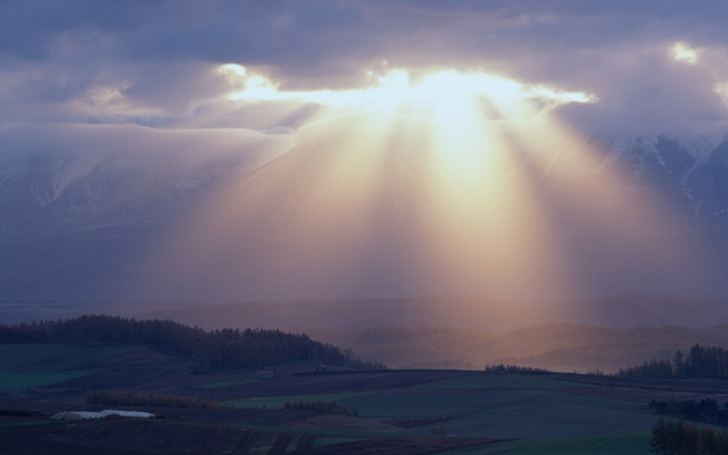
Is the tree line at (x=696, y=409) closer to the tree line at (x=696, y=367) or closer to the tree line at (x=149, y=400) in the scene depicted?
the tree line at (x=149, y=400)

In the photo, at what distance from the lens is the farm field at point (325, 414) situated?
254ft

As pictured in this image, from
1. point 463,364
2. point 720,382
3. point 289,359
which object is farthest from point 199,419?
point 463,364

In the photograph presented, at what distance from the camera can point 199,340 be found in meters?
171

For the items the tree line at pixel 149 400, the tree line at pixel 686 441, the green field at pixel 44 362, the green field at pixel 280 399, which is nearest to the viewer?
the tree line at pixel 686 441

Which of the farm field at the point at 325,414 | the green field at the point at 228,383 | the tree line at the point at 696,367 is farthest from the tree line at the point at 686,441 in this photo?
the tree line at the point at 696,367

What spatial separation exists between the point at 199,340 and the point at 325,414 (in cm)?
7455

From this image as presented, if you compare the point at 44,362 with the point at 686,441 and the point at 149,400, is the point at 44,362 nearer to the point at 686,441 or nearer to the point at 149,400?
the point at 149,400

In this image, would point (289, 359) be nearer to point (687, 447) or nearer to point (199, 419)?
point (199, 419)

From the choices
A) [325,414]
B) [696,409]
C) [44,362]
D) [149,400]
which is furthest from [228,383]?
[696,409]

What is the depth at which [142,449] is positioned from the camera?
76062 mm

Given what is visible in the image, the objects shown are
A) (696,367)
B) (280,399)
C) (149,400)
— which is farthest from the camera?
(696,367)

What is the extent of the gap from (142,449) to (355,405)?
38783 millimetres

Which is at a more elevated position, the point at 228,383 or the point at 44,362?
the point at 44,362

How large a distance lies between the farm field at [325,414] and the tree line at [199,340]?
436 cm
